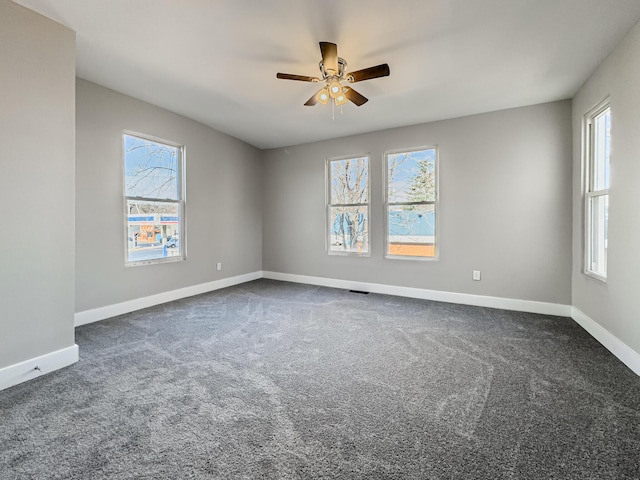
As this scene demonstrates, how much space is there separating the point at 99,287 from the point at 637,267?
5.17 metres

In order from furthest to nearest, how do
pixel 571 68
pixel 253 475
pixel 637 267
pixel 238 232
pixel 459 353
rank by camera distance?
1. pixel 238 232
2. pixel 571 68
3. pixel 459 353
4. pixel 637 267
5. pixel 253 475

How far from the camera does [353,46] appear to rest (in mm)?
2586

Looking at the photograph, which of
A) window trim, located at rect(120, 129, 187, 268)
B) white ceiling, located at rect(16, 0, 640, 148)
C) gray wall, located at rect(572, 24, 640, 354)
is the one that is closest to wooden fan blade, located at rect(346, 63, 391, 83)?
white ceiling, located at rect(16, 0, 640, 148)

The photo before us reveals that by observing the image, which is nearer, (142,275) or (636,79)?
(636,79)

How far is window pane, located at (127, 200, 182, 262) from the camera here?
385 centimetres

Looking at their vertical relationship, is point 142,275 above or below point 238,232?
below

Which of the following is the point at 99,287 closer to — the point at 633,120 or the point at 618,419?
the point at 618,419

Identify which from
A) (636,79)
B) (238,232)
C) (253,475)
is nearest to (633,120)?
(636,79)

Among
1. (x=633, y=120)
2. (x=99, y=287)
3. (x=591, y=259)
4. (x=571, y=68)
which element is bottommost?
(x=99, y=287)

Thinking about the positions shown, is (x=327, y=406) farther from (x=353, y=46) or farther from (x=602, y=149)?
(x=602, y=149)

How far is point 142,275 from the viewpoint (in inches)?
155

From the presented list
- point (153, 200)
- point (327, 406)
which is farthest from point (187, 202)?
point (327, 406)

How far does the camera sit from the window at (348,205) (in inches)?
199

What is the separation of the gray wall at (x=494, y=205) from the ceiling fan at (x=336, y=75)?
6.45 ft
